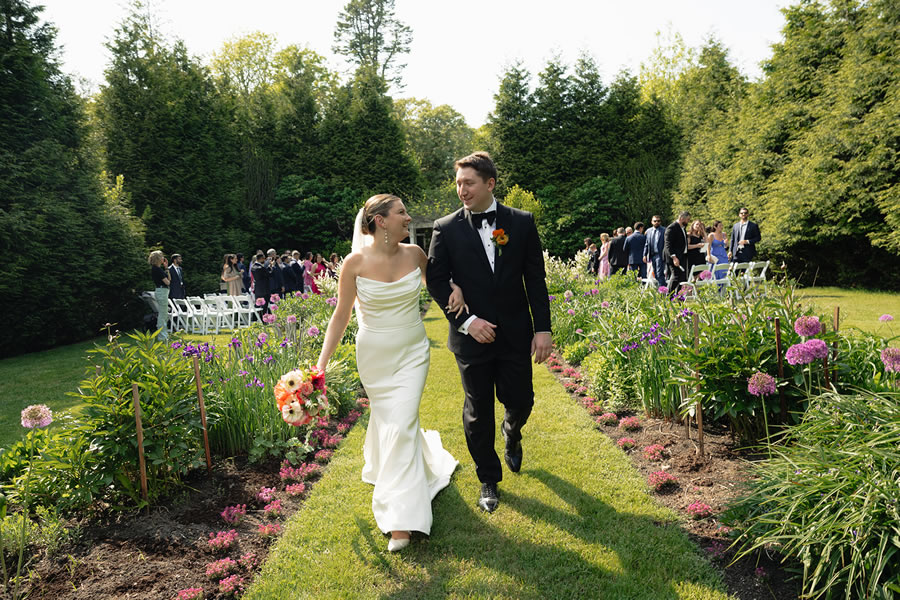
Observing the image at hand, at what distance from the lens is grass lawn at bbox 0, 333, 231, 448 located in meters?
6.20

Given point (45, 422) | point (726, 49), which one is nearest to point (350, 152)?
Result: point (726, 49)

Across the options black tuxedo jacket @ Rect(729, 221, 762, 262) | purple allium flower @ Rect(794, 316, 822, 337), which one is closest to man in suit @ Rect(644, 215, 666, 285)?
black tuxedo jacket @ Rect(729, 221, 762, 262)

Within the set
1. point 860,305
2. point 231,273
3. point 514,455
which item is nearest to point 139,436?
point 514,455

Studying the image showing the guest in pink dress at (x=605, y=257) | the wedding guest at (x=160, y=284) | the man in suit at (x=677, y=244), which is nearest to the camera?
the man in suit at (x=677, y=244)

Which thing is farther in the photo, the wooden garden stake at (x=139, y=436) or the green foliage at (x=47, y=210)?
the green foliage at (x=47, y=210)

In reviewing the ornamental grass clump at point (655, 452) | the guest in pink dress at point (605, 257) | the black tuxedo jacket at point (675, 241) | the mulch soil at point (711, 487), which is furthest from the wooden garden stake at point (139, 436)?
the guest in pink dress at point (605, 257)

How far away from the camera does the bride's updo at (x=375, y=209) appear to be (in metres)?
3.26

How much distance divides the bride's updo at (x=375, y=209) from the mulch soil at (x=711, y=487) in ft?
8.17

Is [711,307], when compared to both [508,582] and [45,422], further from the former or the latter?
[45,422]

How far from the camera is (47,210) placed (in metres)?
12.2

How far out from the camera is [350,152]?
29.0 metres

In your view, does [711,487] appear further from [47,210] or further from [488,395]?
[47,210]

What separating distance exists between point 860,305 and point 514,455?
11437 mm

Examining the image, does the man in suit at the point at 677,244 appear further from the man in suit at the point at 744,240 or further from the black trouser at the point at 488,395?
the black trouser at the point at 488,395
